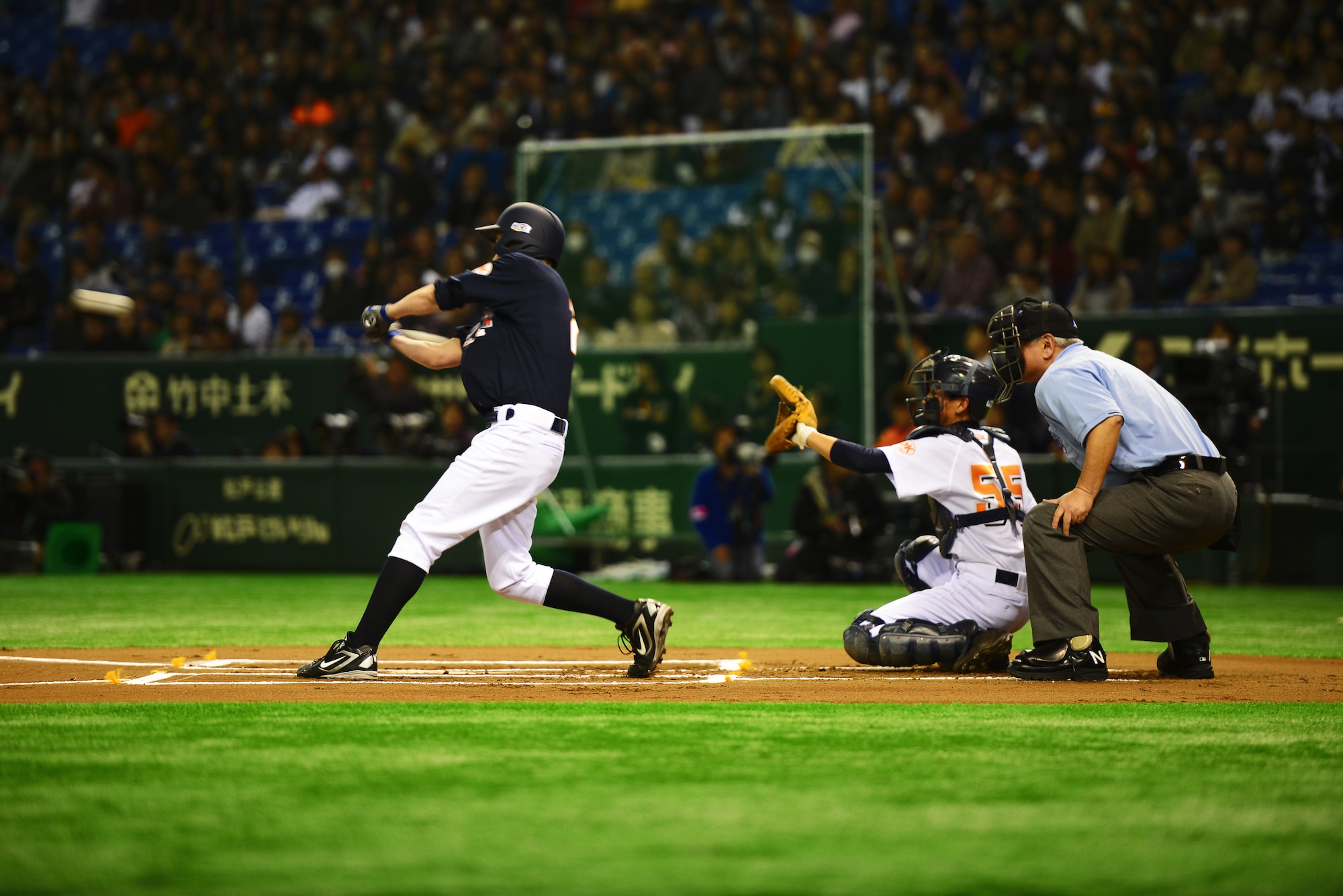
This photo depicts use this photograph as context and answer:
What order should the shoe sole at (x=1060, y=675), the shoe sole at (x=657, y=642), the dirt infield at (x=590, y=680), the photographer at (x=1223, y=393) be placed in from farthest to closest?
the photographer at (x=1223, y=393)
the shoe sole at (x=657, y=642)
the shoe sole at (x=1060, y=675)
the dirt infield at (x=590, y=680)

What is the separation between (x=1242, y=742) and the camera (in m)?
4.93

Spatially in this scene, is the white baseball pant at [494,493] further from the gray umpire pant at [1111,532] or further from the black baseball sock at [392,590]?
the gray umpire pant at [1111,532]

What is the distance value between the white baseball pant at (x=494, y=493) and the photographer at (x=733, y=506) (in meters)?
7.92

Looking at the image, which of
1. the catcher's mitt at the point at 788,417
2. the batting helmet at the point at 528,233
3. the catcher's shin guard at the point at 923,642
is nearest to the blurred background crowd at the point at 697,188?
the catcher's shin guard at the point at 923,642

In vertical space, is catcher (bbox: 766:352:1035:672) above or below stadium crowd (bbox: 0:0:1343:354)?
below

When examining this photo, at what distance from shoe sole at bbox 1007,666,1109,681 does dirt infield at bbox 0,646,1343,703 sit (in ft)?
0.17

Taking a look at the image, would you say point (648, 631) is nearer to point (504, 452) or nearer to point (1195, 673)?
point (504, 452)

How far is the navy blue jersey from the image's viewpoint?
654 centimetres

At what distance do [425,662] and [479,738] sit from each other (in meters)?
2.72

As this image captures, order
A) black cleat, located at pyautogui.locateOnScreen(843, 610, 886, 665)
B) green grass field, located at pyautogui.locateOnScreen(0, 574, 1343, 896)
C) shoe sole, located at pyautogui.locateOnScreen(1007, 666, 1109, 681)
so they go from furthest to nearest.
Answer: black cleat, located at pyautogui.locateOnScreen(843, 610, 886, 665), shoe sole, located at pyautogui.locateOnScreen(1007, 666, 1109, 681), green grass field, located at pyautogui.locateOnScreen(0, 574, 1343, 896)

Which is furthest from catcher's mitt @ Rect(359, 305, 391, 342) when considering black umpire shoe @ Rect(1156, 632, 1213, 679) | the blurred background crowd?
the blurred background crowd

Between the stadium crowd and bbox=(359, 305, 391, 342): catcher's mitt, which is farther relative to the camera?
the stadium crowd

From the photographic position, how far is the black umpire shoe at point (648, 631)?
670 centimetres

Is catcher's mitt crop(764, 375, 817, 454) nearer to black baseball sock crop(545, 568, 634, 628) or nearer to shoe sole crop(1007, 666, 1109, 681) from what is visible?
black baseball sock crop(545, 568, 634, 628)
